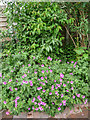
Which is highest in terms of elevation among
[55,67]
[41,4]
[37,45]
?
[41,4]

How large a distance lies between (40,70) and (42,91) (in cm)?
33

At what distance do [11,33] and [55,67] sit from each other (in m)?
1.28

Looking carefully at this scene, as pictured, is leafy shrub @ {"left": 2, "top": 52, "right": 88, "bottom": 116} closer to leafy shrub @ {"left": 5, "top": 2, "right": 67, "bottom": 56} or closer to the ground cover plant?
the ground cover plant

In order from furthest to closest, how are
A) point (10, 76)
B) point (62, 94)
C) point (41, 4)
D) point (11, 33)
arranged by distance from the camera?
point (11, 33) < point (41, 4) < point (10, 76) < point (62, 94)

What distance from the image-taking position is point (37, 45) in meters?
1.96

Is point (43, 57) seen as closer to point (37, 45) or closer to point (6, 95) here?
point (37, 45)

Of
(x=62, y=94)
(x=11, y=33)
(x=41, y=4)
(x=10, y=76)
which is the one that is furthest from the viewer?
(x=11, y=33)

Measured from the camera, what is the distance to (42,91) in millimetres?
1531

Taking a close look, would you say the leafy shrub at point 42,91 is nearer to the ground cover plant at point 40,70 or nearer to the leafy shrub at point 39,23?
the ground cover plant at point 40,70

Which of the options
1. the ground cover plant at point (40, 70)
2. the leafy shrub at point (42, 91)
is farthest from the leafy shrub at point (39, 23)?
the leafy shrub at point (42, 91)

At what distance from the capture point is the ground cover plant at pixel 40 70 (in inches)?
60.9

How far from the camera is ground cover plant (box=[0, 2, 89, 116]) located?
155 cm

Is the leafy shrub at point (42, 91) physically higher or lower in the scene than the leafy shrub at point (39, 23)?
lower

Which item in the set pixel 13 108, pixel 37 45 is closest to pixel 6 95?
pixel 13 108
